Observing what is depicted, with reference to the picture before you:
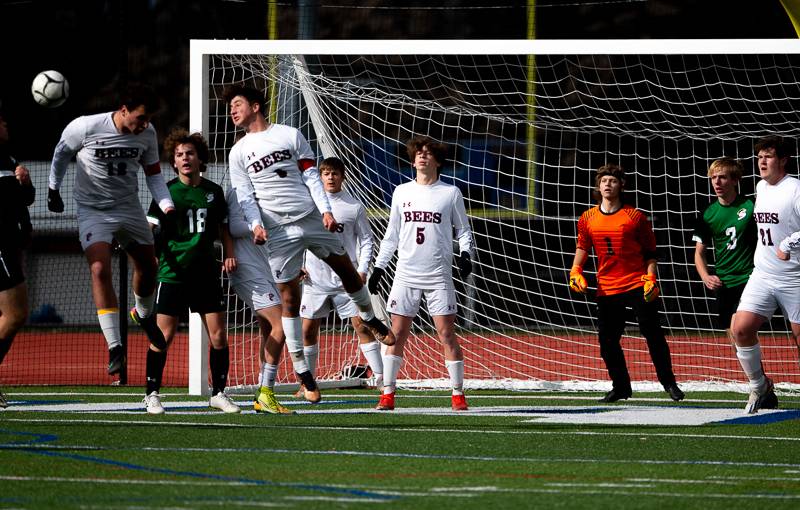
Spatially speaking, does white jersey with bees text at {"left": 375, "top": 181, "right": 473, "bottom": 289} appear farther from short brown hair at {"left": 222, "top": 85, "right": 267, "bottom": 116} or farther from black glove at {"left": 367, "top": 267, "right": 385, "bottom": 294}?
short brown hair at {"left": 222, "top": 85, "right": 267, "bottom": 116}

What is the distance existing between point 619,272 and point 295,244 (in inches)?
120

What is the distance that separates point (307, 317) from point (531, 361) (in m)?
4.56

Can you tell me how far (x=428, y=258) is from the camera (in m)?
10.4

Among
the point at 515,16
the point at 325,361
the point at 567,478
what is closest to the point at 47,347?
the point at 325,361

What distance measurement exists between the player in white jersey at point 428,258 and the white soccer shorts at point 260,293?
0.77m

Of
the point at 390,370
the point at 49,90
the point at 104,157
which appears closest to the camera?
the point at 104,157

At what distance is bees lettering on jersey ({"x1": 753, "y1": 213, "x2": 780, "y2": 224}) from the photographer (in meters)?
9.73

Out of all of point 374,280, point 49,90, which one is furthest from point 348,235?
point 49,90

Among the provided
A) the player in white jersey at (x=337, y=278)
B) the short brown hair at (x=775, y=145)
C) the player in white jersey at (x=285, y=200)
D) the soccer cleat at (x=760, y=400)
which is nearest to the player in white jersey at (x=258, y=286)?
the player in white jersey at (x=285, y=200)

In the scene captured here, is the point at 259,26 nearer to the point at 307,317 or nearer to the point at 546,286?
the point at 546,286

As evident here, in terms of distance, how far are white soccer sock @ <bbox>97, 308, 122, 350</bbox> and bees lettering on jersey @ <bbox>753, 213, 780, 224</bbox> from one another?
4636 millimetres

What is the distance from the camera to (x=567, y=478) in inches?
256

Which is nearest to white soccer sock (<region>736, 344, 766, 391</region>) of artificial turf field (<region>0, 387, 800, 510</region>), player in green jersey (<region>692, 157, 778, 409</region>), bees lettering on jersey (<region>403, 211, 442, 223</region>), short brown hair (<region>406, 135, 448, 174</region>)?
artificial turf field (<region>0, 387, 800, 510</region>)

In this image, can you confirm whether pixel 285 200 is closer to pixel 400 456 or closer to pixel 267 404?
pixel 267 404
